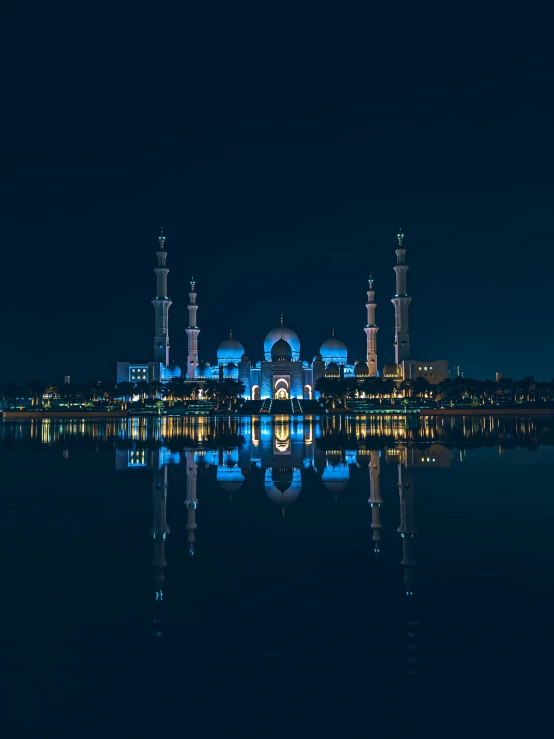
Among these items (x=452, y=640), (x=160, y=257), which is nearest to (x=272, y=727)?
(x=452, y=640)

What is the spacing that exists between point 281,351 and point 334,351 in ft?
25.2

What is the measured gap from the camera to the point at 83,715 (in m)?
4.06

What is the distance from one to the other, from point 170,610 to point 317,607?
1.28 meters

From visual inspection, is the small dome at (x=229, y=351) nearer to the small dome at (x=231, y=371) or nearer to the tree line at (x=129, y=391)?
the small dome at (x=231, y=371)

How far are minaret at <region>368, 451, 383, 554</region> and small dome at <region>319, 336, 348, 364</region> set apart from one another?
197ft

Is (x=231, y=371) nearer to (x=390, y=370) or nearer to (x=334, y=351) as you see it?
(x=334, y=351)

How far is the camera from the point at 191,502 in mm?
11062

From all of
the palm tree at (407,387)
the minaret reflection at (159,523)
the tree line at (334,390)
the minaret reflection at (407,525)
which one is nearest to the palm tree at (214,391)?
the tree line at (334,390)

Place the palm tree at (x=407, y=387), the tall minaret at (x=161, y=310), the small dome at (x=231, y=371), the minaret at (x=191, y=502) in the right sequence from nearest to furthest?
1. the minaret at (x=191, y=502)
2. the palm tree at (x=407, y=387)
3. the tall minaret at (x=161, y=310)
4. the small dome at (x=231, y=371)

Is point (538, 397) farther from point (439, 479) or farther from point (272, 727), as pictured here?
point (272, 727)

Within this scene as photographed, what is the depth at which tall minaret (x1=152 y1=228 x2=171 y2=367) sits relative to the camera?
69812mm

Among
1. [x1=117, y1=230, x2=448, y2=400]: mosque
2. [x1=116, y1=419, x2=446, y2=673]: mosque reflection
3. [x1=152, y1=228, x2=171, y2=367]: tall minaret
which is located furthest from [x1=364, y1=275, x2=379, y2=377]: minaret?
[x1=116, y1=419, x2=446, y2=673]: mosque reflection

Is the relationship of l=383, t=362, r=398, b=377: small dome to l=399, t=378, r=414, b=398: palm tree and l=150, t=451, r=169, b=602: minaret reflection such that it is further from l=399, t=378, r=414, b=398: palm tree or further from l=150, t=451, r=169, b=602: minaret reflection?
l=150, t=451, r=169, b=602: minaret reflection

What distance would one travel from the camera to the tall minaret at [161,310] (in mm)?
69812
